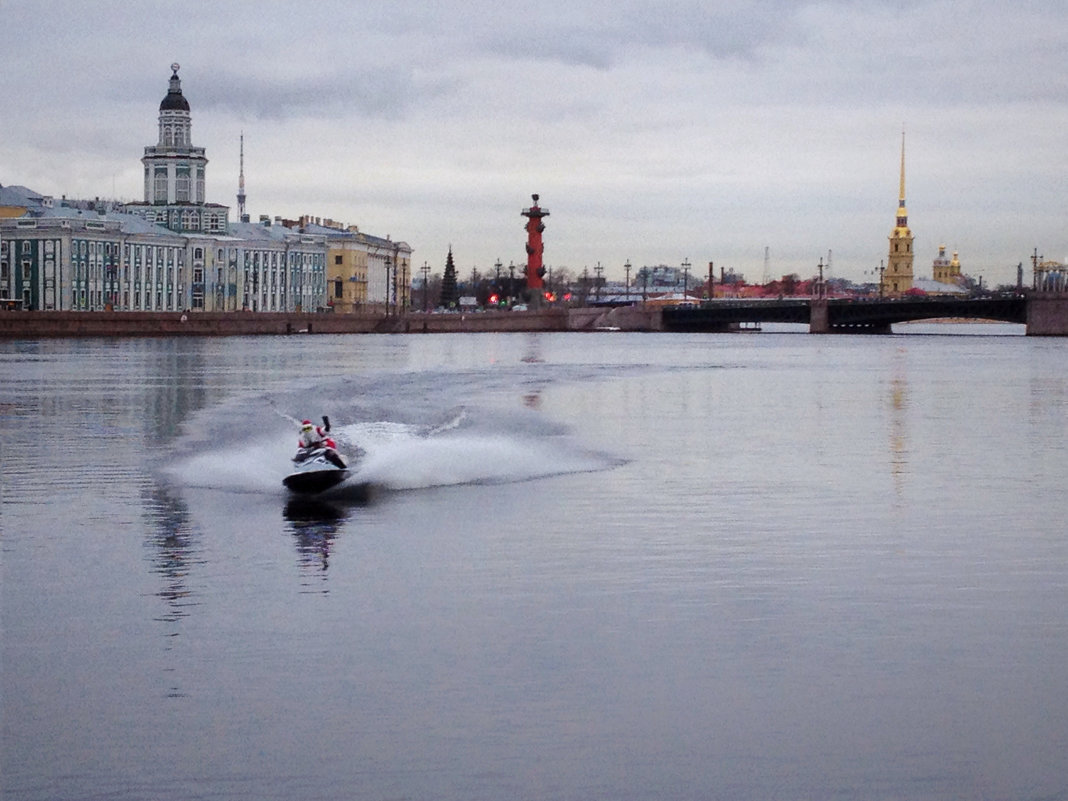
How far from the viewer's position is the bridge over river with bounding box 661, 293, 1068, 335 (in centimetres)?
10456

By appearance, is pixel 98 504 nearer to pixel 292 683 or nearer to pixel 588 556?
pixel 588 556

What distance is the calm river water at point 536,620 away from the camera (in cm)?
962

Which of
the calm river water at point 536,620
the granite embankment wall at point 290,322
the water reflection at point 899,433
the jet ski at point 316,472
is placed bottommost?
the calm river water at point 536,620

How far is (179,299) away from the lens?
394ft

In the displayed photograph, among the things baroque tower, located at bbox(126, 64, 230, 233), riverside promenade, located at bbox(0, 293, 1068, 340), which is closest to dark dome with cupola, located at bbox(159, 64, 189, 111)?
baroque tower, located at bbox(126, 64, 230, 233)

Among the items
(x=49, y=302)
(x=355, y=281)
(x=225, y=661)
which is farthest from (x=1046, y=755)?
(x=355, y=281)

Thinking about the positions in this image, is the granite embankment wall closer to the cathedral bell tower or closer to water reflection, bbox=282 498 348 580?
the cathedral bell tower

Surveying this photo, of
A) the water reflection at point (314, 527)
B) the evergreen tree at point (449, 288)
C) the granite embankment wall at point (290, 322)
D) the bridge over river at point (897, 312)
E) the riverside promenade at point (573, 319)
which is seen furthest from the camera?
the evergreen tree at point (449, 288)

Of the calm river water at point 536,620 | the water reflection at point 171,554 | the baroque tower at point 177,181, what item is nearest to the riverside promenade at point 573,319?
the baroque tower at point 177,181

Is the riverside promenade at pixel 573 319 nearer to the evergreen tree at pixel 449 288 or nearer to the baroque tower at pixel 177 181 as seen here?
the baroque tower at pixel 177 181

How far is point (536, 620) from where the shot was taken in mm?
13055

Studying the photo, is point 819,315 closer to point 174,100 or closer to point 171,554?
point 174,100

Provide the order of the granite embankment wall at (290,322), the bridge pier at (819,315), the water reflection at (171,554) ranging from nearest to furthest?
the water reflection at (171,554) < the granite embankment wall at (290,322) < the bridge pier at (819,315)

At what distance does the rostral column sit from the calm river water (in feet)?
384
